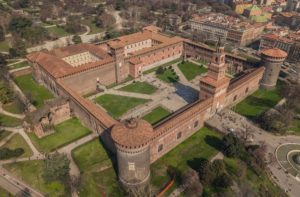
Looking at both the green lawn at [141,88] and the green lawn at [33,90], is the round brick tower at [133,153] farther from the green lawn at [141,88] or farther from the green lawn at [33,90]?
the green lawn at [33,90]

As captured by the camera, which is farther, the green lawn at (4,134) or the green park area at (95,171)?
the green lawn at (4,134)

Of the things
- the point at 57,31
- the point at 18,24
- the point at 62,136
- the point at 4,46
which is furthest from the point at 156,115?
the point at 57,31

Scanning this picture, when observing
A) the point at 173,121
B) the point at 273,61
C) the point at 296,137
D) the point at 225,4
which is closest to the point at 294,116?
the point at 296,137

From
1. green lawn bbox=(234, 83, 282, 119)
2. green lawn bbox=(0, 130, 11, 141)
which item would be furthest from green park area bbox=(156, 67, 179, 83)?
green lawn bbox=(0, 130, 11, 141)

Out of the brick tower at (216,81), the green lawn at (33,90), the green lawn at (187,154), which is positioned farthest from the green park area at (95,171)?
the brick tower at (216,81)

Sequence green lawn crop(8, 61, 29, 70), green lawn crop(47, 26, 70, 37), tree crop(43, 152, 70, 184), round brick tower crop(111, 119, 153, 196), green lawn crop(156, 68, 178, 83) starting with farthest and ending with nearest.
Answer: green lawn crop(47, 26, 70, 37) → green lawn crop(8, 61, 29, 70) → green lawn crop(156, 68, 178, 83) → tree crop(43, 152, 70, 184) → round brick tower crop(111, 119, 153, 196)

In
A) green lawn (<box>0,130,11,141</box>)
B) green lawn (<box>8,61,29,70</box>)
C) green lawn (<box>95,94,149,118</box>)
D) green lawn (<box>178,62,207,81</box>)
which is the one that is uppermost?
green lawn (<box>178,62,207,81</box>)

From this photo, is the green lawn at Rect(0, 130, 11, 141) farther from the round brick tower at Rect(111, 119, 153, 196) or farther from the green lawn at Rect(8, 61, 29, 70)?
the green lawn at Rect(8, 61, 29, 70)
